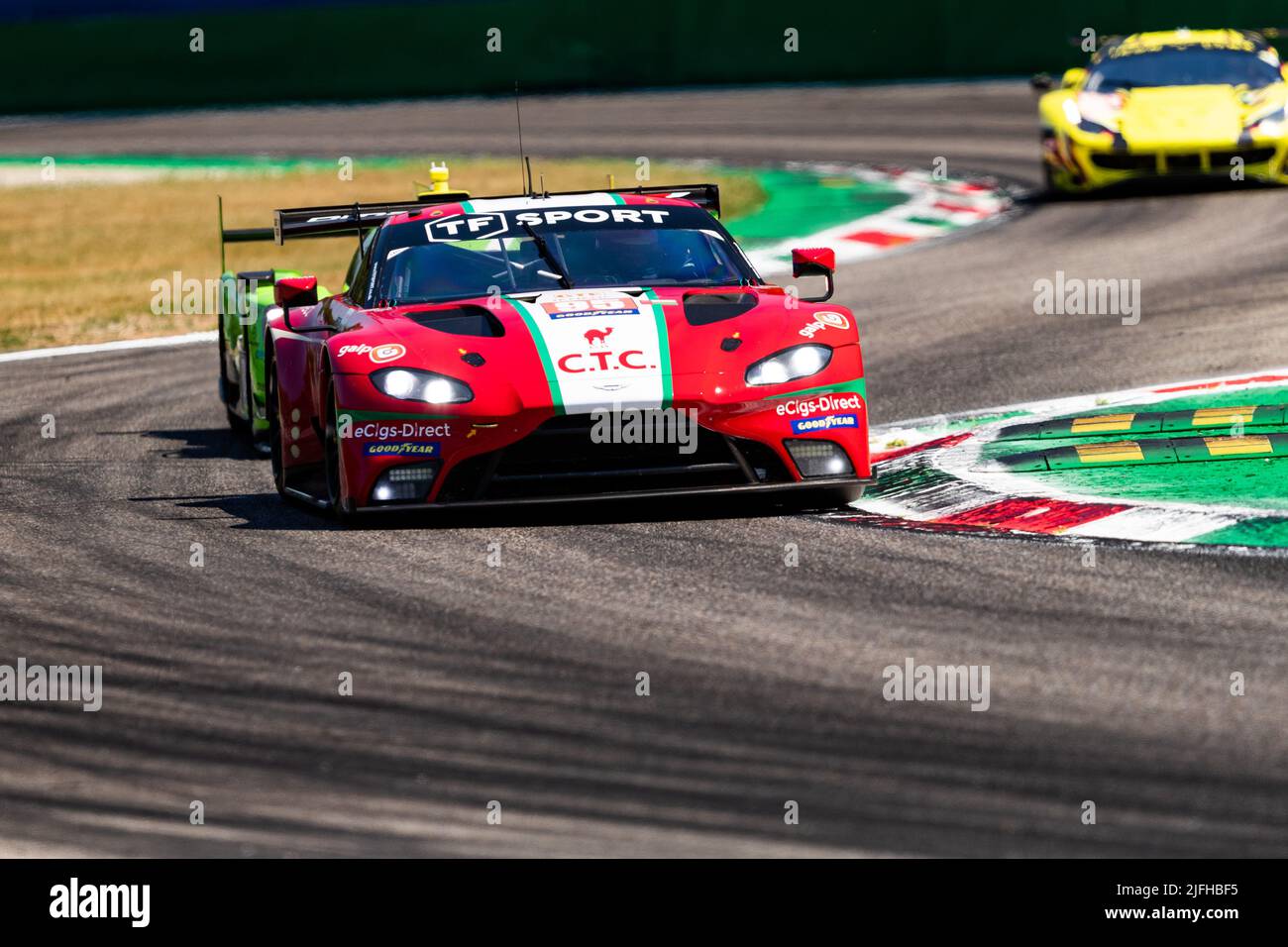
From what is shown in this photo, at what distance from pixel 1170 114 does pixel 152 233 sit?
370 inches

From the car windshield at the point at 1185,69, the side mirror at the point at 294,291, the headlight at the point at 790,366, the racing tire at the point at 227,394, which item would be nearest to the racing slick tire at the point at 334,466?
the side mirror at the point at 294,291

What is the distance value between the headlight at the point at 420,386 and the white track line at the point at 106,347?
7.02 m

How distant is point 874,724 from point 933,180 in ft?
53.5

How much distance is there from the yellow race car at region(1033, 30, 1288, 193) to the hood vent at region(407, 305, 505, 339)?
10.4 metres

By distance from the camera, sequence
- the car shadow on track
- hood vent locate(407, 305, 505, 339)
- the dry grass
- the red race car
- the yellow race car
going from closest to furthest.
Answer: the red race car → the car shadow on track → hood vent locate(407, 305, 505, 339) → the dry grass → the yellow race car

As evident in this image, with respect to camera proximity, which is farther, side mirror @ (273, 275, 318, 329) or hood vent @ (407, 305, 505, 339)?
side mirror @ (273, 275, 318, 329)

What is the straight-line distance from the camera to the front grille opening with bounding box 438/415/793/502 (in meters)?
7.74

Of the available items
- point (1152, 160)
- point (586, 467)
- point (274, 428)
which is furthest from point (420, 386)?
point (1152, 160)

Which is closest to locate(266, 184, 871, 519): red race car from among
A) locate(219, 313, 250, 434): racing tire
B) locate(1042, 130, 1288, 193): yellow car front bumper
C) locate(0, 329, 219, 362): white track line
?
locate(219, 313, 250, 434): racing tire

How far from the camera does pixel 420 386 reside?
7809 millimetres

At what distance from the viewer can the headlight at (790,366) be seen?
788 cm

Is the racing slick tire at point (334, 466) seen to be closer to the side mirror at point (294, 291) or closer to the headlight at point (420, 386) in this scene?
the headlight at point (420, 386)

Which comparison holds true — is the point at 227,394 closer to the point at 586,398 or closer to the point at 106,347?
the point at 106,347

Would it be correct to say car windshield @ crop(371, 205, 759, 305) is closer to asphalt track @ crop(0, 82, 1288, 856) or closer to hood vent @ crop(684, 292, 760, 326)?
hood vent @ crop(684, 292, 760, 326)
